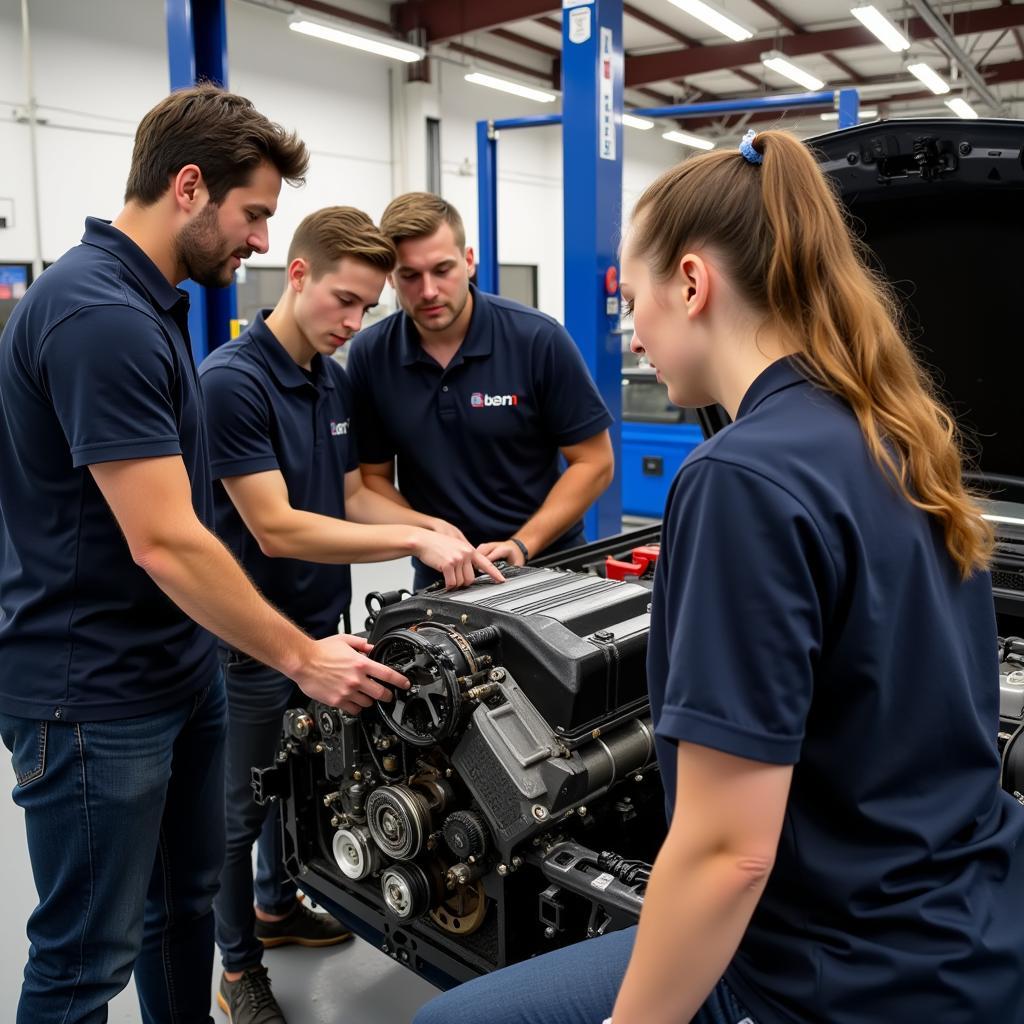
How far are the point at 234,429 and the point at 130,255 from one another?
537mm

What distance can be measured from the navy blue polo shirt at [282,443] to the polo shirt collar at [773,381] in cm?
132

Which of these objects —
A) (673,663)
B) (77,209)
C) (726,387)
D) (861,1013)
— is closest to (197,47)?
(726,387)

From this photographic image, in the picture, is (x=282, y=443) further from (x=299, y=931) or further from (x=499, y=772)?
(x=299, y=931)

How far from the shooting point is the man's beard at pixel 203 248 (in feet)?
5.26

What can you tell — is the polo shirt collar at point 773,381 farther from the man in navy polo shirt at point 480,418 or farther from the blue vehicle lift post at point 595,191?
the blue vehicle lift post at point 595,191

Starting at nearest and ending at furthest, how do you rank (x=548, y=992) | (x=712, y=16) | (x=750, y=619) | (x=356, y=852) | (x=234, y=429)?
(x=750, y=619) < (x=548, y=992) < (x=356, y=852) < (x=234, y=429) < (x=712, y=16)

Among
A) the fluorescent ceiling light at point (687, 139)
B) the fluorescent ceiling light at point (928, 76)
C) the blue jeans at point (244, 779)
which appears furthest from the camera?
the fluorescent ceiling light at point (687, 139)

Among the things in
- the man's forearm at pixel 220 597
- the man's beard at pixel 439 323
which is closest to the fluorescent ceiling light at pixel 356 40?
the man's beard at pixel 439 323

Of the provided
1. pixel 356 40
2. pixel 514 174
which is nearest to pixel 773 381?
pixel 356 40

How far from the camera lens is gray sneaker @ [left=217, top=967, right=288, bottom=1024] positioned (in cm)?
212

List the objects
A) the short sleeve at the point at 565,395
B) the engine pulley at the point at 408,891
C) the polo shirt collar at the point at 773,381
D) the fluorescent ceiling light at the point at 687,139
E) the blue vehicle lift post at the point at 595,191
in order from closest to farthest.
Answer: the polo shirt collar at the point at 773,381 < the engine pulley at the point at 408,891 < the short sleeve at the point at 565,395 < the blue vehicle lift post at the point at 595,191 < the fluorescent ceiling light at the point at 687,139

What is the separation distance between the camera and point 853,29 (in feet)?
35.8

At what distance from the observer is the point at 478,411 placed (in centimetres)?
246

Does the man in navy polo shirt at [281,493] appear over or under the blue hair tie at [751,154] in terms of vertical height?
under
